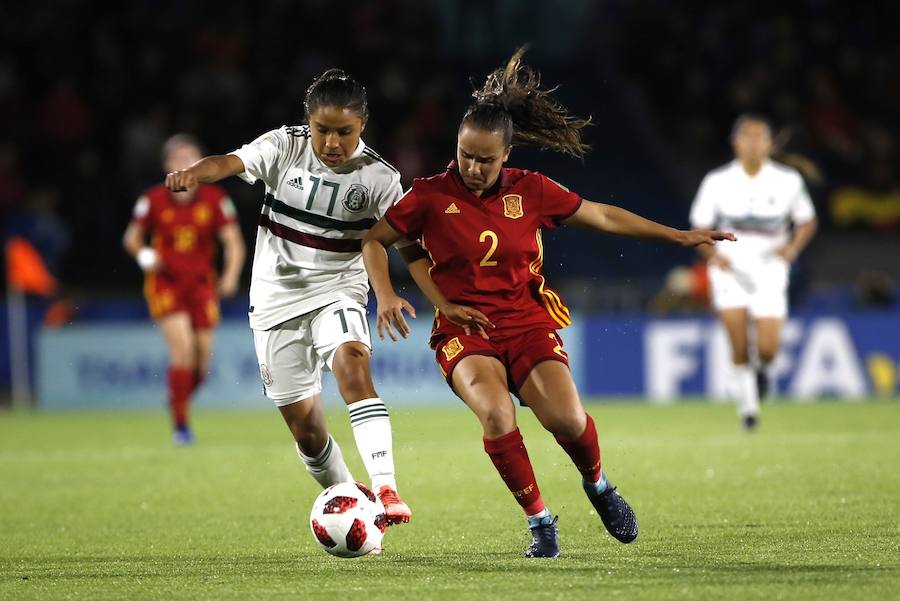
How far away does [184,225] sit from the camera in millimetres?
12156

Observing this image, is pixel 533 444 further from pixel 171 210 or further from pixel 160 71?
pixel 160 71

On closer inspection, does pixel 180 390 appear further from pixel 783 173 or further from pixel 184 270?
pixel 783 173

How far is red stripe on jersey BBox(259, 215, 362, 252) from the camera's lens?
21.6 ft

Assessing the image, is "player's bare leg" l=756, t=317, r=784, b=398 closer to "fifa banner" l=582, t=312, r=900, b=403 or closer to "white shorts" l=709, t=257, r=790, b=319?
"white shorts" l=709, t=257, r=790, b=319

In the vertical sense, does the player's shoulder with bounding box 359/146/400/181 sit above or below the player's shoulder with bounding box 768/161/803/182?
below

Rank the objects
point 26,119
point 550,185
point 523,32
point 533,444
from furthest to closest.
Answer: point 523,32 < point 26,119 < point 533,444 < point 550,185

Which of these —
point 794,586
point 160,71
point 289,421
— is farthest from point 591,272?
point 794,586

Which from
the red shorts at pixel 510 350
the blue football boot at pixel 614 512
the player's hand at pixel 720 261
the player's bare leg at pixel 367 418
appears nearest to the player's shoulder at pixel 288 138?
the player's bare leg at pixel 367 418

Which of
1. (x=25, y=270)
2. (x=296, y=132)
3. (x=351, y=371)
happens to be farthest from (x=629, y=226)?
(x=25, y=270)

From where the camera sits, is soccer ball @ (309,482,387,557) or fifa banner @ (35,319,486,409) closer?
soccer ball @ (309,482,387,557)

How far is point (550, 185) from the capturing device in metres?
6.20

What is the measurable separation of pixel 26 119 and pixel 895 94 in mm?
12676

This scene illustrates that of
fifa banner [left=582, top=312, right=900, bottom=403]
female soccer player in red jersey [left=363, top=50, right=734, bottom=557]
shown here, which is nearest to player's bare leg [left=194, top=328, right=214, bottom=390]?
fifa banner [left=582, top=312, right=900, bottom=403]

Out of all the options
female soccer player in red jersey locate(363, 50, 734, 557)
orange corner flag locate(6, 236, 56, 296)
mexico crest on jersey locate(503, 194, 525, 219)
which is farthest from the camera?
orange corner flag locate(6, 236, 56, 296)
